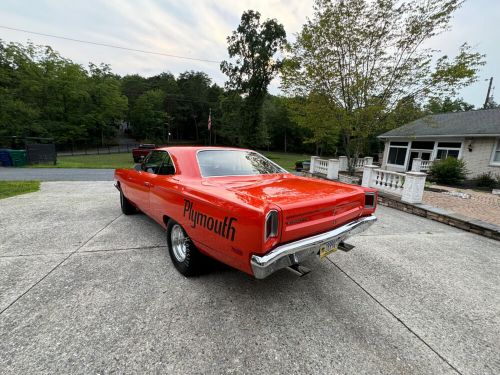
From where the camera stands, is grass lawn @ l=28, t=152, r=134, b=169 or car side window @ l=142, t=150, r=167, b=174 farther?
grass lawn @ l=28, t=152, r=134, b=169

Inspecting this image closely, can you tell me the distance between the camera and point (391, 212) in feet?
20.3

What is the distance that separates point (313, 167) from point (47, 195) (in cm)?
1108

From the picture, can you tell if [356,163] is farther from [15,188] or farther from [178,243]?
[15,188]

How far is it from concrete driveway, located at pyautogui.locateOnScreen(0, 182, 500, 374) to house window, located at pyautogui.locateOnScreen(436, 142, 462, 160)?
46.1 ft

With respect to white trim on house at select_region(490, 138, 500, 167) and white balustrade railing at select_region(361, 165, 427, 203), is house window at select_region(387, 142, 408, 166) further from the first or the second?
white balustrade railing at select_region(361, 165, 427, 203)

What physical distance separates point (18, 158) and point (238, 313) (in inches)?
698

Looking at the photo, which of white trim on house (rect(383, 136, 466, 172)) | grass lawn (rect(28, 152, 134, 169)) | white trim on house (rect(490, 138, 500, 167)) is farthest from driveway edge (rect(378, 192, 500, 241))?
grass lawn (rect(28, 152, 134, 169))

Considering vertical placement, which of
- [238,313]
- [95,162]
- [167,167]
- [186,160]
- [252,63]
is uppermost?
[252,63]

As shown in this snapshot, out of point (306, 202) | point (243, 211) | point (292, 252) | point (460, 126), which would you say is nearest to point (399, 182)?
point (306, 202)

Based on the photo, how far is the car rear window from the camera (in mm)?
2930

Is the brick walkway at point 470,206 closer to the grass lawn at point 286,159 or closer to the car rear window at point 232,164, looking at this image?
the car rear window at point 232,164

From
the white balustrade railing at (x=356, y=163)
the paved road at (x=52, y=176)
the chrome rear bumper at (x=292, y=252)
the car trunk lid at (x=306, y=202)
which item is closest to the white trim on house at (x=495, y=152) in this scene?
the white balustrade railing at (x=356, y=163)

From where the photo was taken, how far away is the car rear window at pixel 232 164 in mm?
2930

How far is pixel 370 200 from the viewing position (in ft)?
9.51
